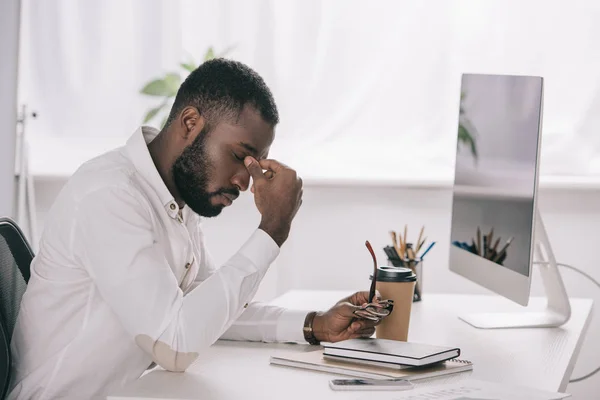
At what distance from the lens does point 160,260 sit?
1.32 metres

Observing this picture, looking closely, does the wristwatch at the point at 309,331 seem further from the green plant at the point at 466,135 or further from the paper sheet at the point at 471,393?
the green plant at the point at 466,135

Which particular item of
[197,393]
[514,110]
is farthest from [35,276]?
[514,110]

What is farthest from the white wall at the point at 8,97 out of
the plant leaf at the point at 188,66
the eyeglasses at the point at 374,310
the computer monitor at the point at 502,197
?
the eyeglasses at the point at 374,310

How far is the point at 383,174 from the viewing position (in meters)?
3.08

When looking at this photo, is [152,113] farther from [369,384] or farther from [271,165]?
[369,384]

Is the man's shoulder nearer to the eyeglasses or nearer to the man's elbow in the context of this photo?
the man's elbow

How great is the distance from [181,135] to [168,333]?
388mm

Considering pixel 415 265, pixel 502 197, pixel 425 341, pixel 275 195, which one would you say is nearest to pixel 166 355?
pixel 275 195

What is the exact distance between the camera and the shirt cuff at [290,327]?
1555 mm

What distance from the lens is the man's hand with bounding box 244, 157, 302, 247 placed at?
4.65ft

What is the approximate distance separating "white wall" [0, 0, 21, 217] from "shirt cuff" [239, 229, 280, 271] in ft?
6.55

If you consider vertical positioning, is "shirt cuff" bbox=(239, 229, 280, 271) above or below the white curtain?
below

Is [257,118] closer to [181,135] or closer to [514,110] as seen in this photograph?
[181,135]

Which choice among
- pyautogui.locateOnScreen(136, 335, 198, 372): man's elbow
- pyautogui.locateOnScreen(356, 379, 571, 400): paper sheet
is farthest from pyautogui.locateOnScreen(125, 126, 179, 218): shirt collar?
pyautogui.locateOnScreen(356, 379, 571, 400): paper sheet
